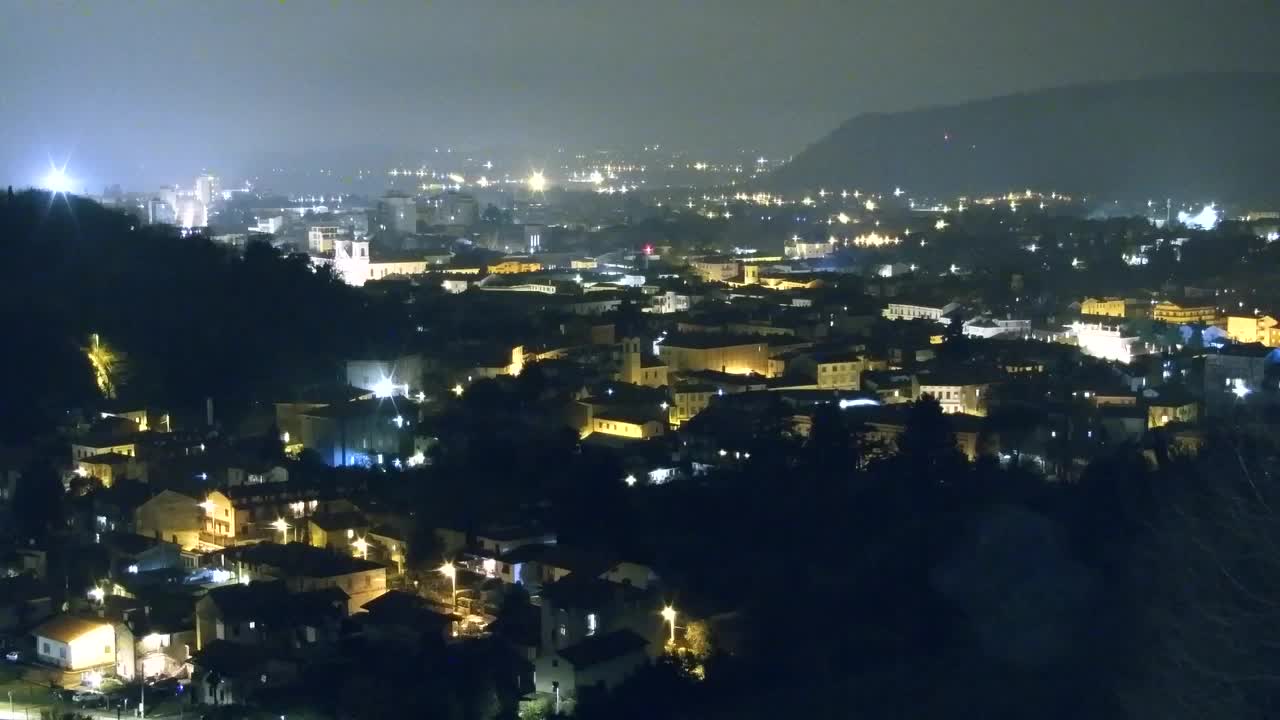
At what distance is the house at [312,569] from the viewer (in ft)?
21.7

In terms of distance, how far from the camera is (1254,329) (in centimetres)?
1384

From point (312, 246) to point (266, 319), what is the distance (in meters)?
12.2

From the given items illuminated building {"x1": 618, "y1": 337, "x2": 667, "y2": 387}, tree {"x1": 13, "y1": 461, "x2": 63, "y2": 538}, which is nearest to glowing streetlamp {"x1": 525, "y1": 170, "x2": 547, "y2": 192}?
illuminated building {"x1": 618, "y1": 337, "x2": 667, "y2": 387}

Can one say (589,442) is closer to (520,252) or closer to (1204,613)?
(1204,613)

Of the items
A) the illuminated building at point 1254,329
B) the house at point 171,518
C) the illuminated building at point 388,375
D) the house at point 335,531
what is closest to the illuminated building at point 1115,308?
the illuminated building at point 1254,329

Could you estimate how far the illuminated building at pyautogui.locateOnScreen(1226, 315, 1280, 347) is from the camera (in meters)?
13.6

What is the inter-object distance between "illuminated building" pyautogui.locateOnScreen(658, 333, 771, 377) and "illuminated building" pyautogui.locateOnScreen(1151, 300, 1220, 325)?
17.3ft

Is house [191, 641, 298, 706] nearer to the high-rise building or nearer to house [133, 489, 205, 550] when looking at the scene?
house [133, 489, 205, 550]

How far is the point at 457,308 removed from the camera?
1416 cm

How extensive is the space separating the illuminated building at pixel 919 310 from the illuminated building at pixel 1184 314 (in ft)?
6.41

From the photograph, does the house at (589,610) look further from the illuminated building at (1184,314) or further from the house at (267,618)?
the illuminated building at (1184,314)

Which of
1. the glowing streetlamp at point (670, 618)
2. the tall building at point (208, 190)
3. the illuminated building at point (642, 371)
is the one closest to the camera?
the glowing streetlamp at point (670, 618)

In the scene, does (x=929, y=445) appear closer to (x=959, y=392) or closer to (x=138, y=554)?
(x=959, y=392)

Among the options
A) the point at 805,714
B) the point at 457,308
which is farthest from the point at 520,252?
the point at 805,714
